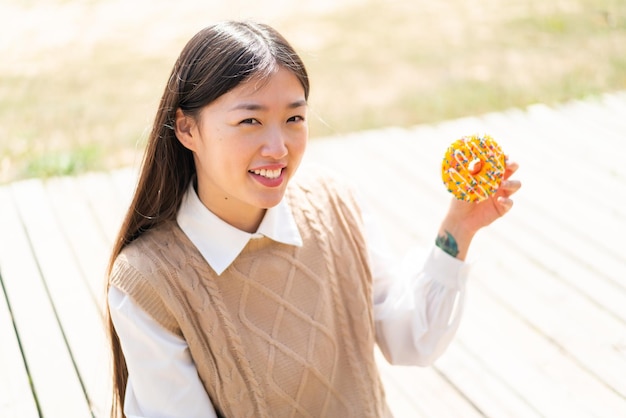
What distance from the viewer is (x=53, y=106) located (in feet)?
19.0

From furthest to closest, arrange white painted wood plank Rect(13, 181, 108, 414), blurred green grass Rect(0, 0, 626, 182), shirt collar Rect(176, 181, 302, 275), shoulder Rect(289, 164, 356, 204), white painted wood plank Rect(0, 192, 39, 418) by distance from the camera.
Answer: blurred green grass Rect(0, 0, 626, 182) → white painted wood plank Rect(13, 181, 108, 414) → white painted wood plank Rect(0, 192, 39, 418) → shoulder Rect(289, 164, 356, 204) → shirt collar Rect(176, 181, 302, 275)

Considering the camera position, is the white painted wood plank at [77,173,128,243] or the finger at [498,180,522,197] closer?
the finger at [498,180,522,197]

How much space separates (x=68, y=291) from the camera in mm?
3240

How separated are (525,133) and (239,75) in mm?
3008

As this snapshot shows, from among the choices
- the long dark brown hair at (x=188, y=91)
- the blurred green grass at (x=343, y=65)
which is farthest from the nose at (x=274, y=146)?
the blurred green grass at (x=343, y=65)

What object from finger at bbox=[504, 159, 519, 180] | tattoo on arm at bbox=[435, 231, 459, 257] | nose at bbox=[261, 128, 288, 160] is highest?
nose at bbox=[261, 128, 288, 160]

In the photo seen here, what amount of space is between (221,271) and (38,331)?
132 cm

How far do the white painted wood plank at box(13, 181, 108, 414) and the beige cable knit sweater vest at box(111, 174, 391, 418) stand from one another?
2.93ft

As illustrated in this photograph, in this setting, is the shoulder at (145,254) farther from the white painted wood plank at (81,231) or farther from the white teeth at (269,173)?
the white painted wood plank at (81,231)

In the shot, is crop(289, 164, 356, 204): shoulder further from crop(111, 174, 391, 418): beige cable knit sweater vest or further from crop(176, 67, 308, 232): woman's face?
crop(176, 67, 308, 232): woman's face

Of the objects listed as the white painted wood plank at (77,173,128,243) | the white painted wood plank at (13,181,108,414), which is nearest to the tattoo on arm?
the white painted wood plank at (13,181,108,414)

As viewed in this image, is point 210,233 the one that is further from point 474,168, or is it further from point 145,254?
point 474,168

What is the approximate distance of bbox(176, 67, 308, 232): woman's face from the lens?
1.80m

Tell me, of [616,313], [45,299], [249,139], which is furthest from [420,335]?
[45,299]
